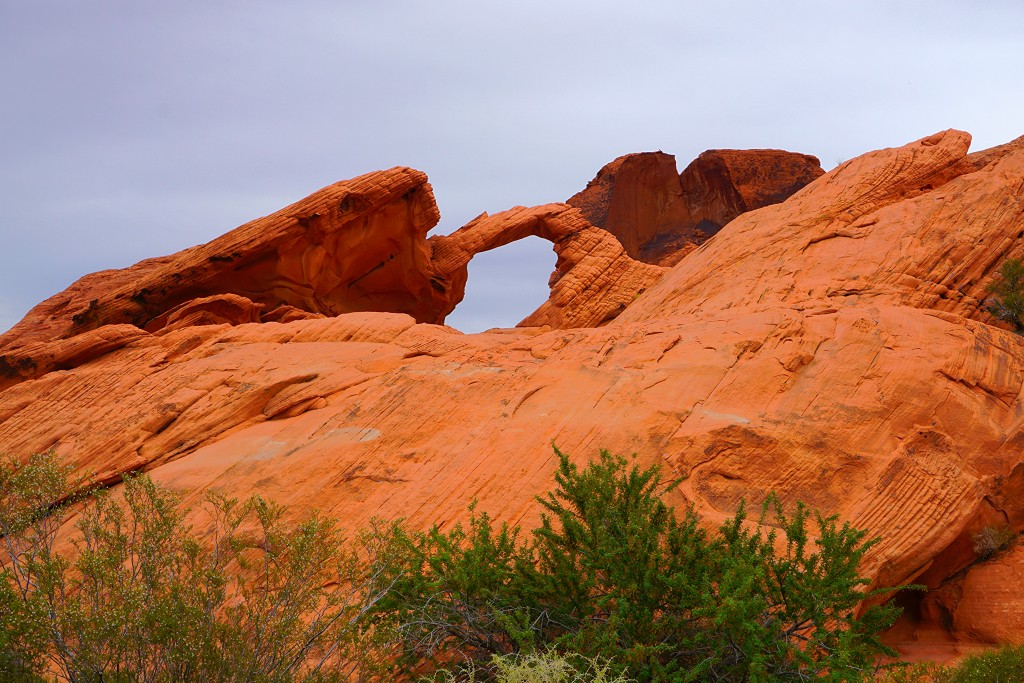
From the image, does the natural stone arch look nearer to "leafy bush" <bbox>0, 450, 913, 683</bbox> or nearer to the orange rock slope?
the orange rock slope

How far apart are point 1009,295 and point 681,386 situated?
276 inches

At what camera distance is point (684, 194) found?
3853cm

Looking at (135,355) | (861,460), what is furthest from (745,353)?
(135,355)

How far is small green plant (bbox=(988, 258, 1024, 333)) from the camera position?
51.7 feet

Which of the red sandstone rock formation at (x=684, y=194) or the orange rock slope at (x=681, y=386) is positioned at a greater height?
the red sandstone rock formation at (x=684, y=194)

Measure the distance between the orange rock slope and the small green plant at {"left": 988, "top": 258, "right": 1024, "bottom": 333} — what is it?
0.76ft

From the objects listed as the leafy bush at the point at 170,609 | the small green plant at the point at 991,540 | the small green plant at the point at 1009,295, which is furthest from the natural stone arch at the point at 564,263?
the leafy bush at the point at 170,609

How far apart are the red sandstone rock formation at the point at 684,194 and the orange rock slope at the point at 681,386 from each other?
50.4ft

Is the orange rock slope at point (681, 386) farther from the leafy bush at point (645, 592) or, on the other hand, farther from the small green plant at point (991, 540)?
the leafy bush at point (645, 592)

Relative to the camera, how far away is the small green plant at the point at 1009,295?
1577 cm

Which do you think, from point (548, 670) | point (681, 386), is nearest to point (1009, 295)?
point (681, 386)

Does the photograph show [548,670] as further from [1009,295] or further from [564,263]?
[564,263]

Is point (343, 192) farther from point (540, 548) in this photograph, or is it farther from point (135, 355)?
point (540, 548)

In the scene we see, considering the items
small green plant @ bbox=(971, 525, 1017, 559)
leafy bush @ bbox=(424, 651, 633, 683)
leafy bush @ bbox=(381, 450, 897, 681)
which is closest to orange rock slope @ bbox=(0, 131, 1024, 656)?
small green plant @ bbox=(971, 525, 1017, 559)
